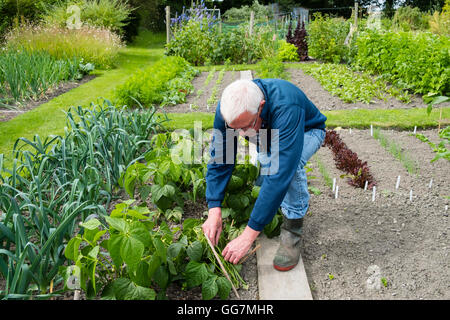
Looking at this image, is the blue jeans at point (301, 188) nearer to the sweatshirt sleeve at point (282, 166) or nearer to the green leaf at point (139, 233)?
the sweatshirt sleeve at point (282, 166)

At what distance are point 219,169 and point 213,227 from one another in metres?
0.34

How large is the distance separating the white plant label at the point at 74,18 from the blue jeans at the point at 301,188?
381 inches

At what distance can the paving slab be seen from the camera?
199cm

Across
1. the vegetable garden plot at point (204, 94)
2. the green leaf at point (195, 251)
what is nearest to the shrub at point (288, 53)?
the vegetable garden plot at point (204, 94)

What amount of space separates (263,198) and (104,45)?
27.9 ft

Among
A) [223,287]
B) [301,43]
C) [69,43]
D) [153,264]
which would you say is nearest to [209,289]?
[223,287]

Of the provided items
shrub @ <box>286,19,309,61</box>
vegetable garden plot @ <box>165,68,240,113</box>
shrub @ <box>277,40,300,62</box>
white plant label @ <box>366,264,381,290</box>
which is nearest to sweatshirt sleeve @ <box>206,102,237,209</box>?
white plant label @ <box>366,264,381,290</box>

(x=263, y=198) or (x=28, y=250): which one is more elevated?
(x=263, y=198)

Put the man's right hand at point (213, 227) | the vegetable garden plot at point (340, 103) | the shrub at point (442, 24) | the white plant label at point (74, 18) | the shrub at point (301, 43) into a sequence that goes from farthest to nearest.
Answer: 1. the shrub at point (442, 24)
2. the white plant label at point (74, 18)
3. the shrub at point (301, 43)
4. the vegetable garden plot at point (340, 103)
5. the man's right hand at point (213, 227)

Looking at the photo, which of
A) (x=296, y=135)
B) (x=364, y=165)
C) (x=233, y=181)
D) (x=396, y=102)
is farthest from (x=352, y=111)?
(x=296, y=135)

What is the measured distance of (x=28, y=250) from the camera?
5.68ft

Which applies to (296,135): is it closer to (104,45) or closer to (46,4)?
(104,45)

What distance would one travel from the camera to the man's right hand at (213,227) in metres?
2.03

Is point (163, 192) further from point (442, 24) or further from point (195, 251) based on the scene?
point (442, 24)
